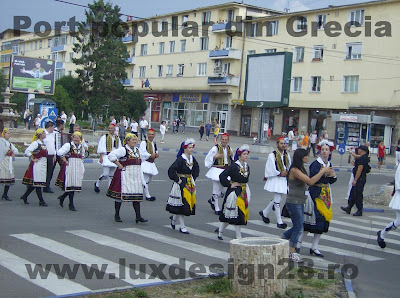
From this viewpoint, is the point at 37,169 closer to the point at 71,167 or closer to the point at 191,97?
the point at 71,167

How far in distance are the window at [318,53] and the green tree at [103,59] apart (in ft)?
70.1

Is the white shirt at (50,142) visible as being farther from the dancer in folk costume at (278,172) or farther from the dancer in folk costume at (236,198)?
the dancer in folk costume at (236,198)

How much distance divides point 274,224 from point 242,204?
10.3ft

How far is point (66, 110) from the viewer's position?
180 ft

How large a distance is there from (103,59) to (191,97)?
10491 mm

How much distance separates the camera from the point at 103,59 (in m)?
62.0

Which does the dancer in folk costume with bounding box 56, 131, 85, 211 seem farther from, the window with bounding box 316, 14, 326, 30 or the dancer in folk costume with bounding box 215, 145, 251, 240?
the window with bounding box 316, 14, 326, 30

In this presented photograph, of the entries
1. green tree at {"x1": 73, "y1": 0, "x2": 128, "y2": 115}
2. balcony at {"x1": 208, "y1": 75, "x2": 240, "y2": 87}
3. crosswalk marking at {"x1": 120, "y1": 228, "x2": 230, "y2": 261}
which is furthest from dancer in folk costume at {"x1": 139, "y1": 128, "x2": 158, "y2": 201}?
green tree at {"x1": 73, "y1": 0, "x2": 128, "y2": 115}

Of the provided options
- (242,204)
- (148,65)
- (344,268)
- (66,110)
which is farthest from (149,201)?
(148,65)

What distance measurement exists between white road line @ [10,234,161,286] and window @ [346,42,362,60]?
1661 inches

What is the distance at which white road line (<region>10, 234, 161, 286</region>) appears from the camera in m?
7.23

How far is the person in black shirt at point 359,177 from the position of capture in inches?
599

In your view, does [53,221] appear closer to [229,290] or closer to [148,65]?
[229,290]

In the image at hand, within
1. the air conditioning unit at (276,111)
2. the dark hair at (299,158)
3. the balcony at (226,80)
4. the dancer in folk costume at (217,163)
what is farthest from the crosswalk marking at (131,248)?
the balcony at (226,80)
